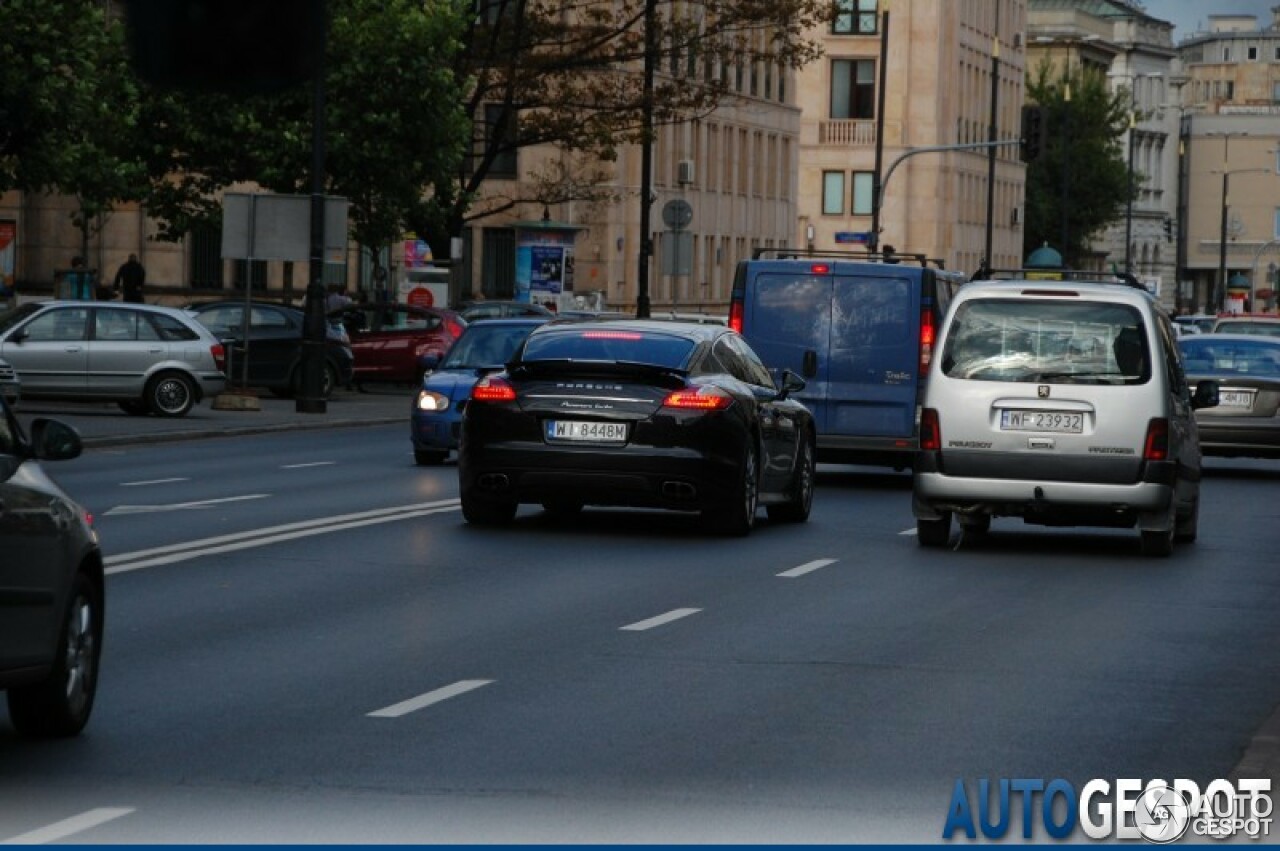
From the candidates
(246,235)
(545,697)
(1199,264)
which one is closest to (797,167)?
(246,235)

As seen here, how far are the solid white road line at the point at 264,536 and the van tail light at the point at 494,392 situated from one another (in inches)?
49.1

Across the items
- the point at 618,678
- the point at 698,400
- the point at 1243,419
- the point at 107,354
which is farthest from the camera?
the point at 107,354

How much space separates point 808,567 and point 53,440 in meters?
8.83

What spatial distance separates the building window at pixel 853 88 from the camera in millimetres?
122938

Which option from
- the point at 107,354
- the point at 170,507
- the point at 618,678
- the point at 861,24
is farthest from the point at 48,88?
the point at 861,24

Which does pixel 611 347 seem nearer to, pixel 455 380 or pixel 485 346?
pixel 455 380

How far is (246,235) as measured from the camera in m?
42.0

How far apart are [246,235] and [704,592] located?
1018 inches

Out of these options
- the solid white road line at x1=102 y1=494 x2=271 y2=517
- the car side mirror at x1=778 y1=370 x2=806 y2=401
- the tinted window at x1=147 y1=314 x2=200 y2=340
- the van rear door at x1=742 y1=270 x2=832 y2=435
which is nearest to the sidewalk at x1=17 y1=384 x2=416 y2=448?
the tinted window at x1=147 y1=314 x2=200 y2=340

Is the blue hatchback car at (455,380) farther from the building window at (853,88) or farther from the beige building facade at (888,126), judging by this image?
the building window at (853,88)

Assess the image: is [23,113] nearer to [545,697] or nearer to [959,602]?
[959,602]

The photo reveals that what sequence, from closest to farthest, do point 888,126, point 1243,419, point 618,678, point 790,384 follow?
Answer: 1. point 618,678
2. point 790,384
3. point 1243,419
4. point 888,126

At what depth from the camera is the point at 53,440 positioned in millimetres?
10766

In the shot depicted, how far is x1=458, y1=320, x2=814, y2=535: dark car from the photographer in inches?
821
